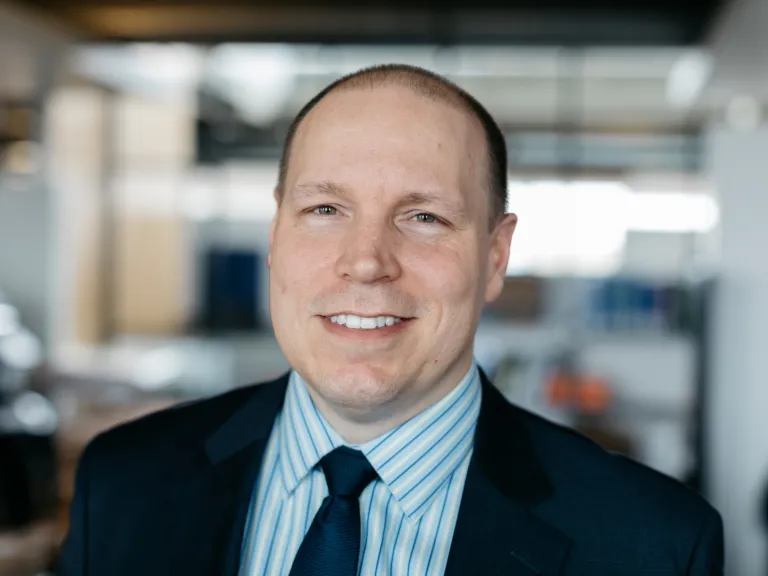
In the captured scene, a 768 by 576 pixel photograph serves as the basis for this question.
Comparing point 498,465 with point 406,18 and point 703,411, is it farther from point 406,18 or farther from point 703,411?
point 406,18

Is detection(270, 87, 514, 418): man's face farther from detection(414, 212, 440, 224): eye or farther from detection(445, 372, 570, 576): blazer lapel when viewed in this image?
detection(445, 372, 570, 576): blazer lapel

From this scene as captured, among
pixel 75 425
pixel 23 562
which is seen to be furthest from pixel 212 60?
pixel 23 562

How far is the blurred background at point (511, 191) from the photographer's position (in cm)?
508

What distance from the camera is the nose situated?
1133 millimetres

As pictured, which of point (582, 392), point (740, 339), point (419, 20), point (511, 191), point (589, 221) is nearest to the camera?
point (740, 339)

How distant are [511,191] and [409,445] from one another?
3976mm

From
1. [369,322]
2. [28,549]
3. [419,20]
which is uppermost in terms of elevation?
[419,20]

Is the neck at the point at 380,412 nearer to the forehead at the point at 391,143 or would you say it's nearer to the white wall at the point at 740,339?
the forehead at the point at 391,143

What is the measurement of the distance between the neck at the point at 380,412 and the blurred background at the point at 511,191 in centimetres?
352

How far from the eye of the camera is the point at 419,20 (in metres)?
6.21

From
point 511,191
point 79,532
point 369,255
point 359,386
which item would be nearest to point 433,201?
point 369,255

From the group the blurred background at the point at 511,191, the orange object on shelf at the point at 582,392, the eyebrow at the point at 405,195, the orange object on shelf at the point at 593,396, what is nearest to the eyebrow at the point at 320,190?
the eyebrow at the point at 405,195

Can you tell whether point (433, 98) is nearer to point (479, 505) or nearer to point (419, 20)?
point (479, 505)

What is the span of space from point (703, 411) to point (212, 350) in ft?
12.0
